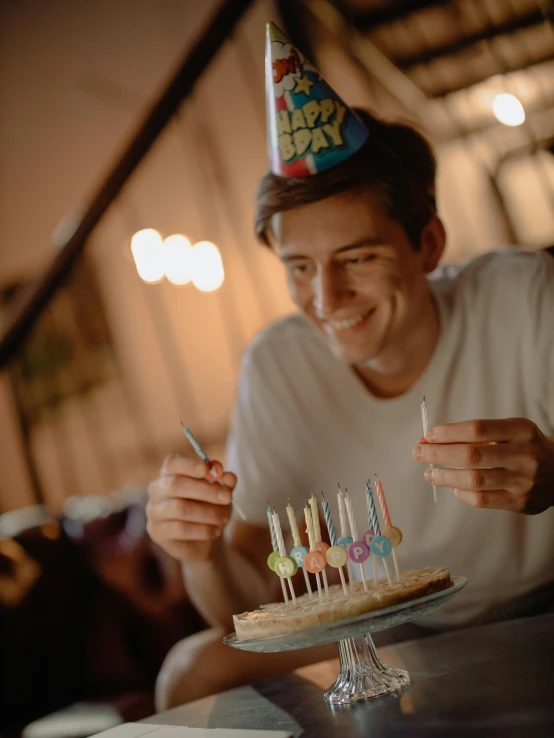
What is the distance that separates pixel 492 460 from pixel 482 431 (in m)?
0.04

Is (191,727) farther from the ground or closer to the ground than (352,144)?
closer to the ground

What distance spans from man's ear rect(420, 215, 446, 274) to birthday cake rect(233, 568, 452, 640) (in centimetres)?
61

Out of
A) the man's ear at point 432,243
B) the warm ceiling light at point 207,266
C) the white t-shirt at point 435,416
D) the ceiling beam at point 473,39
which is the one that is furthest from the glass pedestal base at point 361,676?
the warm ceiling light at point 207,266

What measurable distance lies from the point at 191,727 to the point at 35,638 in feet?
3.08

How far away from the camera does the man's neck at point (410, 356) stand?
1354 millimetres

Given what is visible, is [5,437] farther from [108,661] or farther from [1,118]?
[108,661]

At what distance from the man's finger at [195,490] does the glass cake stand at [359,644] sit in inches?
8.9

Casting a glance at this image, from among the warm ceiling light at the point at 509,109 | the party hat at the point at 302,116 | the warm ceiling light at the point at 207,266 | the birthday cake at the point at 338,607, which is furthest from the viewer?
the warm ceiling light at the point at 207,266

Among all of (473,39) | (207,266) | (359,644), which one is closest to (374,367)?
(359,644)

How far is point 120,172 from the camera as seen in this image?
176 centimetres

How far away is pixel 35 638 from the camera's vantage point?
5.55 feet

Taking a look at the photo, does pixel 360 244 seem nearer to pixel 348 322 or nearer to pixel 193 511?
pixel 348 322

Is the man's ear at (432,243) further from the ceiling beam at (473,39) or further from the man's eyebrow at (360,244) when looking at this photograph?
the ceiling beam at (473,39)

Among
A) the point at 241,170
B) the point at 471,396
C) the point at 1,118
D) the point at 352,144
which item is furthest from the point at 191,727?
the point at 1,118
